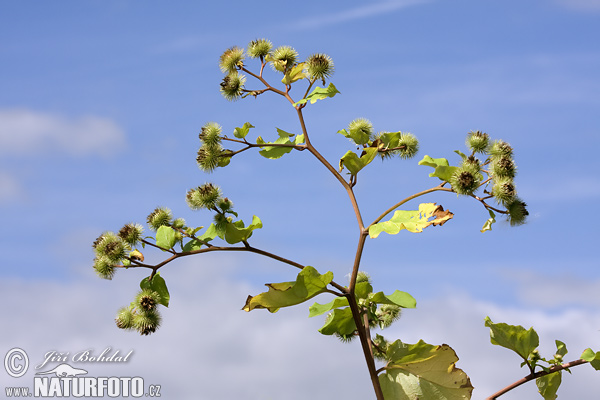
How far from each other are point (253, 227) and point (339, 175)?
523 mm

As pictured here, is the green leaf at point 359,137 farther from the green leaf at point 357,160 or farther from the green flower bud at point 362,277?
the green flower bud at point 362,277

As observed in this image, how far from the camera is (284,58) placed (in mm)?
4191

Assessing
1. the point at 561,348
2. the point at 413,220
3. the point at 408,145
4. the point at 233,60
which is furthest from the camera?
the point at 233,60

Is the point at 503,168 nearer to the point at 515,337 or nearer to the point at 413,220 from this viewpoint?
the point at 413,220

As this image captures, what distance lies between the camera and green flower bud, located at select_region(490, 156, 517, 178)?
140 inches

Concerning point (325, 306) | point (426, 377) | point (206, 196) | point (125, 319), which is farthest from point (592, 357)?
point (125, 319)

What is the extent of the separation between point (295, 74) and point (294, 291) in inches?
53.7

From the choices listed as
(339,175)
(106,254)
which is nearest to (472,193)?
(339,175)

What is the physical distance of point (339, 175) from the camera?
3729 millimetres

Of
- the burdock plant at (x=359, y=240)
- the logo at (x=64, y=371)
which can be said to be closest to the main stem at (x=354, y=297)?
the burdock plant at (x=359, y=240)

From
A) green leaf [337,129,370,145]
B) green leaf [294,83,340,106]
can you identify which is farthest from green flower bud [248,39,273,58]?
green leaf [337,129,370,145]

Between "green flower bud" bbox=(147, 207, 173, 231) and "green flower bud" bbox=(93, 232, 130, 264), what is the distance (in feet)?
0.66

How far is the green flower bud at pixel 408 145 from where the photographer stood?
13.6ft

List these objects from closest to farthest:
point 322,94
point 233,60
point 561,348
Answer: point 561,348 → point 322,94 → point 233,60
